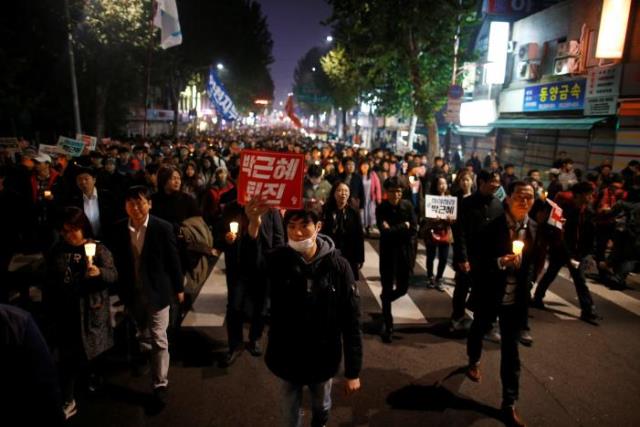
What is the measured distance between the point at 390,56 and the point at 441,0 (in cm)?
301

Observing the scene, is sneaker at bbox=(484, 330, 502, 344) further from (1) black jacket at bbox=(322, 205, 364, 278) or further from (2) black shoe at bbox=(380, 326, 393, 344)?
(1) black jacket at bbox=(322, 205, 364, 278)

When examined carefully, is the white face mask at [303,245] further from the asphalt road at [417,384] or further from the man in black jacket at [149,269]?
the asphalt road at [417,384]

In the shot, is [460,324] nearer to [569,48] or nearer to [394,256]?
[394,256]

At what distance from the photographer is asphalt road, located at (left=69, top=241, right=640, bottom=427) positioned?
13.6 ft

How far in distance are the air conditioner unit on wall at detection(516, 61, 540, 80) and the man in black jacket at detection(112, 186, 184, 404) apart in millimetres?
20187

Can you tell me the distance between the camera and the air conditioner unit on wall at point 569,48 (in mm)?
17125

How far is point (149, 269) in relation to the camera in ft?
13.9

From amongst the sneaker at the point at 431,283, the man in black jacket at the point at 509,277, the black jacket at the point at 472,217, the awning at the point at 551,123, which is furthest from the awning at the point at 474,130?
the man in black jacket at the point at 509,277

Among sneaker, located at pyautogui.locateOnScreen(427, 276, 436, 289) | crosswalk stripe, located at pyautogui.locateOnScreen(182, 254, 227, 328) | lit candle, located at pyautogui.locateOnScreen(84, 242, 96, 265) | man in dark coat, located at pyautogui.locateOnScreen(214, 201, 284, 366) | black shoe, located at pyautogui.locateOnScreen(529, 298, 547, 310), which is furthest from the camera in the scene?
sneaker, located at pyautogui.locateOnScreen(427, 276, 436, 289)

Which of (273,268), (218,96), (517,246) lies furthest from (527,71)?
(273,268)

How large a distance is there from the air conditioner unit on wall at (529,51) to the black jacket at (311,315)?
20666 mm

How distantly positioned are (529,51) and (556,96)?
3120 mm

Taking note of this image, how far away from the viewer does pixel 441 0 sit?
1895cm

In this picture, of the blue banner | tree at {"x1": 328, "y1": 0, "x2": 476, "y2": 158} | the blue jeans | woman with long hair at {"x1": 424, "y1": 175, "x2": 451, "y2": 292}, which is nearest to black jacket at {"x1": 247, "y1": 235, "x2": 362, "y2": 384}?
the blue jeans
